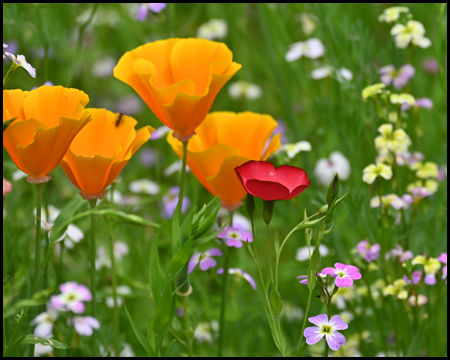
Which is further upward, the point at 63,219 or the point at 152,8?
the point at 152,8

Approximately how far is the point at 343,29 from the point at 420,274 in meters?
0.46

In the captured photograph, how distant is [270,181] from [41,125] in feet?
0.66

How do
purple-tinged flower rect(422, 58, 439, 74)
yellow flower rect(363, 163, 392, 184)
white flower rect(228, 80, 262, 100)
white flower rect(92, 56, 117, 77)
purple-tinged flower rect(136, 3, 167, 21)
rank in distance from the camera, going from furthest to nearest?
white flower rect(92, 56, 117, 77)
white flower rect(228, 80, 262, 100)
purple-tinged flower rect(422, 58, 439, 74)
purple-tinged flower rect(136, 3, 167, 21)
yellow flower rect(363, 163, 392, 184)

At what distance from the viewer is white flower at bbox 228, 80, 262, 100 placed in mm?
1671

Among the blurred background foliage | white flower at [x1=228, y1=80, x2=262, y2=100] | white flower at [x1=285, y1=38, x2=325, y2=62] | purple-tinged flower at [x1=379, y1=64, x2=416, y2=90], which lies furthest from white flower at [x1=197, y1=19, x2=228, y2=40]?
purple-tinged flower at [x1=379, y1=64, x2=416, y2=90]

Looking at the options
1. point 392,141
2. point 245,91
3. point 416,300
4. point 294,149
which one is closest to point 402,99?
point 392,141

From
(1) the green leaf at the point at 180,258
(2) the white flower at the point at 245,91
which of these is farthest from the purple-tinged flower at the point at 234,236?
(2) the white flower at the point at 245,91

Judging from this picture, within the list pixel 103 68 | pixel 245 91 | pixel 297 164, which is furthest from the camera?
pixel 103 68

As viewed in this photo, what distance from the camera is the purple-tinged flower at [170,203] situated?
1.04m

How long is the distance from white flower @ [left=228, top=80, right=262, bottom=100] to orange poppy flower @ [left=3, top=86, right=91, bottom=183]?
3.90 ft

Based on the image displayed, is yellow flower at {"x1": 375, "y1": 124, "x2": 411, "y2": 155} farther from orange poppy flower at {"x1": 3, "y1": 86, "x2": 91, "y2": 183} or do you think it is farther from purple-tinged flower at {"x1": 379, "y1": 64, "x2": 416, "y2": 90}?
orange poppy flower at {"x1": 3, "y1": 86, "x2": 91, "y2": 183}

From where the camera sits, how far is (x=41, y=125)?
47cm

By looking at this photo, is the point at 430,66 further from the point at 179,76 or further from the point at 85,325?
the point at 85,325

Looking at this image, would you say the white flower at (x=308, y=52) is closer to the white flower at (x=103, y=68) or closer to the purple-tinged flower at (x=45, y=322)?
the purple-tinged flower at (x=45, y=322)
